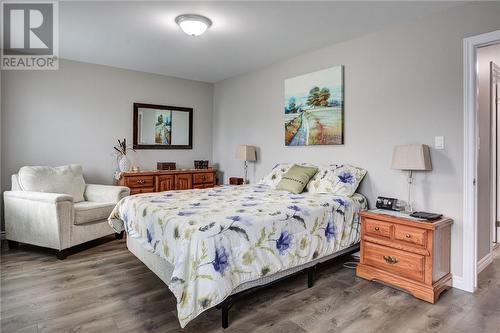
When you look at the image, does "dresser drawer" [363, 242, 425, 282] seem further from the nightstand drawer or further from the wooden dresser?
the nightstand drawer

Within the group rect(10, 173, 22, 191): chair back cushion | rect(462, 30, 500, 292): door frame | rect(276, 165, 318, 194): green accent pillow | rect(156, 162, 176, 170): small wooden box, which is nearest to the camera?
rect(462, 30, 500, 292): door frame

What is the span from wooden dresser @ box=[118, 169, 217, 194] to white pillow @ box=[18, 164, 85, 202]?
21.7 inches

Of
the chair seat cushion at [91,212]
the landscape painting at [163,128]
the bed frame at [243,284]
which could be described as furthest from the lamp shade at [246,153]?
the bed frame at [243,284]

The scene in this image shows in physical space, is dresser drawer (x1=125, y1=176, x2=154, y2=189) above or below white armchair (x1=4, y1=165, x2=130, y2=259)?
above

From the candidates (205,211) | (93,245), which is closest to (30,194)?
(93,245)

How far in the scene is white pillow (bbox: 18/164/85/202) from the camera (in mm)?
3578

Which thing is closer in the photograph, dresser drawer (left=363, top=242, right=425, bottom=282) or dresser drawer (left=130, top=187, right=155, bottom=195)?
dresser drawer (left=363, top=242, right=425, bottom=282)

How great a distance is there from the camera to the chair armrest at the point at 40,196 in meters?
3.19

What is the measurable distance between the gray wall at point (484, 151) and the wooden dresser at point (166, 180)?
11.8 feet

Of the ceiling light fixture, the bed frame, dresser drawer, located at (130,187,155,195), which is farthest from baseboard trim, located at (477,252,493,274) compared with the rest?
dresser drawer, located at (130,187,155,195)

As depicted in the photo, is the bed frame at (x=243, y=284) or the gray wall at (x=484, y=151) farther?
the gray wall at (x=484, y=151)

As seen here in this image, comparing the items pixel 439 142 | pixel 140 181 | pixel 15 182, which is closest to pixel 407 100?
pixel 439 142

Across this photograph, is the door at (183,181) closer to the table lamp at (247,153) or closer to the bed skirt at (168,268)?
the table lamp at (247,153)

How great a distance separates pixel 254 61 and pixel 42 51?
2702 mm
